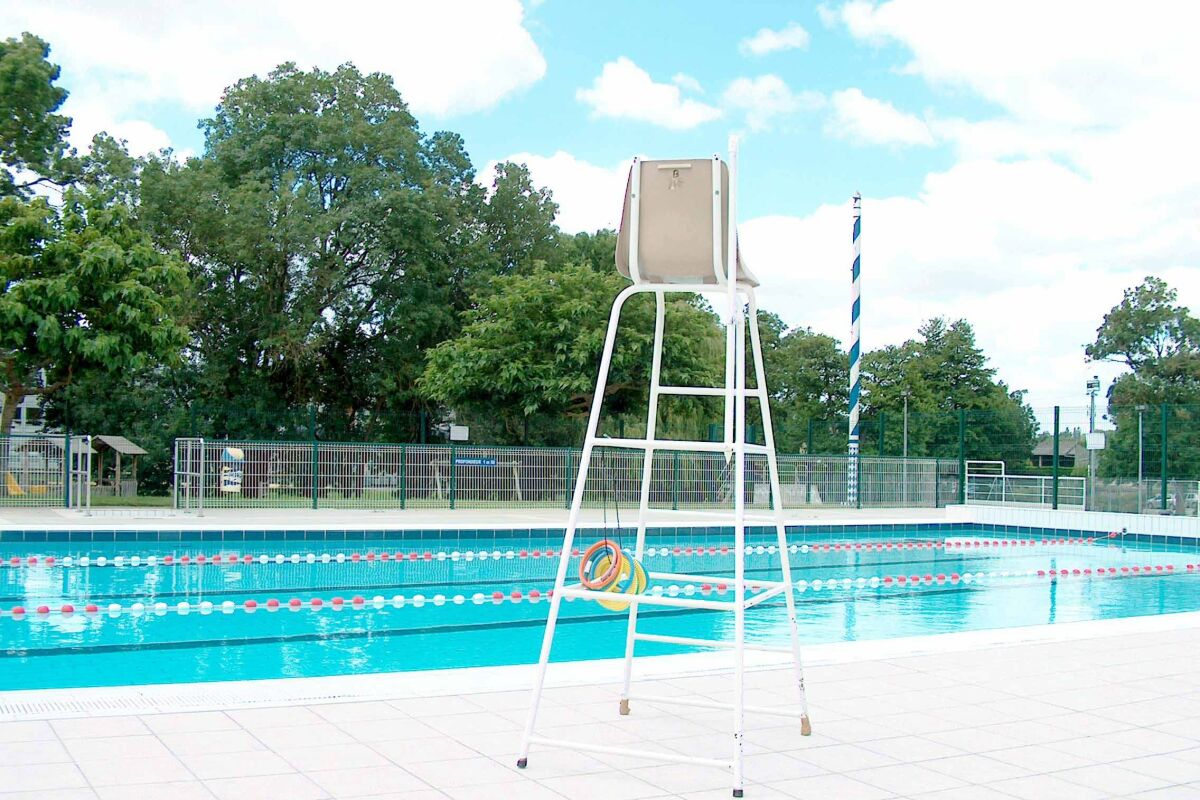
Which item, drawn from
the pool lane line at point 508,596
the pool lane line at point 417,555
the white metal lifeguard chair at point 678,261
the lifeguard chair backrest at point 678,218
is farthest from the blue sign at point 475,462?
the lifeguard chair backrest at point 678,218

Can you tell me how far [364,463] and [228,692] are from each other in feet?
49.1

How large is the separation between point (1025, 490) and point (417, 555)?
13.8 meters

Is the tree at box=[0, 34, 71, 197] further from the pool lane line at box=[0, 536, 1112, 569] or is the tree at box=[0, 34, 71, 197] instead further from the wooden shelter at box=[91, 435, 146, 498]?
the pool lane line at box=[0, 536, 1112, 569]

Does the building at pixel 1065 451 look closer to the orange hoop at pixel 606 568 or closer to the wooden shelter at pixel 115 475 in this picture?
the wooden shelter at pixel 115 475

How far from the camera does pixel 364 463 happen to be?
19.7 metres

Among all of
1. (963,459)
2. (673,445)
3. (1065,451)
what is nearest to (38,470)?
(673,445)

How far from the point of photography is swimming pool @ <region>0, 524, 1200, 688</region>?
24.4ft

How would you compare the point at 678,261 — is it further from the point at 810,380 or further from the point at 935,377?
the point at 935,377

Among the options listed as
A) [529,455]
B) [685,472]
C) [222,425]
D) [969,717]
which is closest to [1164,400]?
[685,472]

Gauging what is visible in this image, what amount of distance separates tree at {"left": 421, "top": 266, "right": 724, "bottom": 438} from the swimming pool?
5693 mm

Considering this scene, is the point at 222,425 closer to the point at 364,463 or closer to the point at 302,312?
the point at 364,463

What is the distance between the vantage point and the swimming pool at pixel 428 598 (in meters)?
7.43

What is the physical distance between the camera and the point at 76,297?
16922 millimetres

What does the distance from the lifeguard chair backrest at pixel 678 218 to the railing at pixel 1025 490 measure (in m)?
19.4
